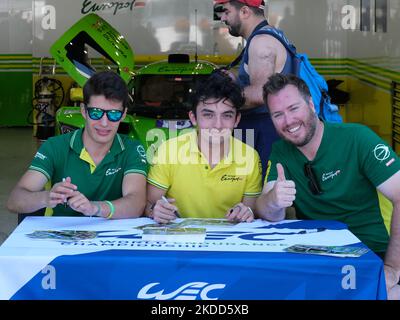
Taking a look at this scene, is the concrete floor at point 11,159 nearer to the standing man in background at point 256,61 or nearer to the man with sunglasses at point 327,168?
the standing man in background at point 256,61

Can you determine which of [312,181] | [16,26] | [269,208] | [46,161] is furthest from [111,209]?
[16,26]

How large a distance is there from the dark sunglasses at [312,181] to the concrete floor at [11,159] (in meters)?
3.49

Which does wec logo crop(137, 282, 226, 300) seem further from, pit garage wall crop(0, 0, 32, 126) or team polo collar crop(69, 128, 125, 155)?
Result: pit garage wall crop(0, 0, 32, 126)

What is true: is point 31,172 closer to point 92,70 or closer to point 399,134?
point 92,70

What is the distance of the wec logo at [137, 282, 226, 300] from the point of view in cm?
271

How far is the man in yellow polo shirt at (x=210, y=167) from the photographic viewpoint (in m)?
3.70

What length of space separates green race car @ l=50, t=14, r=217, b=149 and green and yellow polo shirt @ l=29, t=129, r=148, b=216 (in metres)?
2.98

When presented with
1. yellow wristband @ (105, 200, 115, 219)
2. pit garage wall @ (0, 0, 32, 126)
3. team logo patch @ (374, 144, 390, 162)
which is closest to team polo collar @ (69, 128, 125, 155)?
yellow wristband @ (105, 200, 115, 219)

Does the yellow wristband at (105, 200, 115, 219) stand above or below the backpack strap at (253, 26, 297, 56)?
below

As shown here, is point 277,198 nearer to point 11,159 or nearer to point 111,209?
point 111,209

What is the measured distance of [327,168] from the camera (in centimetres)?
352

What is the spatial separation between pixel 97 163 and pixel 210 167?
0.52 m

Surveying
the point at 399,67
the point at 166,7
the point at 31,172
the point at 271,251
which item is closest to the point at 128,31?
the point at 166,7

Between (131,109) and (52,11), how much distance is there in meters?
6.11
